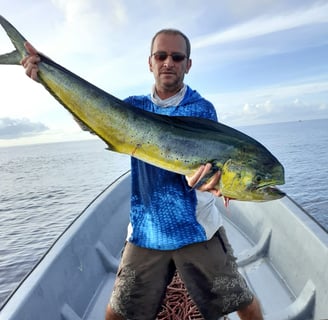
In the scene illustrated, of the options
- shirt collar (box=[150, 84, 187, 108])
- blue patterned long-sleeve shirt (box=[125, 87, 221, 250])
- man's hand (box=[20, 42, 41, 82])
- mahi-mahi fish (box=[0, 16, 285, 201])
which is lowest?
blue patterned long-sleeve shirt (box=[125, 87, 221, 250])

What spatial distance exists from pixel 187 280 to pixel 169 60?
178cm

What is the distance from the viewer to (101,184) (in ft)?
96.3

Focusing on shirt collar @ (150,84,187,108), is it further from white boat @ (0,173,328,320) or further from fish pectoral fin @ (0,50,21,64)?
white boat @ (0,173,328,320)

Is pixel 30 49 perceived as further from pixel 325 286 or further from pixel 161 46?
pixel 325 286

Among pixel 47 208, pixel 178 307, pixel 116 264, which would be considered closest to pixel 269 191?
pixel 178 307

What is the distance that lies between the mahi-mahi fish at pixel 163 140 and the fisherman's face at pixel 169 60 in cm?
57

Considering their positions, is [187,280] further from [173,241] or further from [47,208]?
[47,208]

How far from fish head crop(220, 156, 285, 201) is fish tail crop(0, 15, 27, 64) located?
156 cm

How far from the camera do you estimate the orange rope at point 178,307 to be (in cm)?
415

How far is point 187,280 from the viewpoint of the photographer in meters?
3.14

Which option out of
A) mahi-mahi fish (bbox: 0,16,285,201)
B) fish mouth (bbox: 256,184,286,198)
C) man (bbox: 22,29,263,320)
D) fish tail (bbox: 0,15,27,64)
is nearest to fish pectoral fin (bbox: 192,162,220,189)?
mahi-mahi fish (bbox: 0,16,285,201)

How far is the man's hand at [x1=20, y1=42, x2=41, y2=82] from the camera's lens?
8.28 feet

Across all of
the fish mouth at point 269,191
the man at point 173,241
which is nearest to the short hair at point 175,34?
the man at point 173,241

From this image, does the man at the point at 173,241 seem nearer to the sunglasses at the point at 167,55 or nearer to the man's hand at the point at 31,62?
the sunglasses at the point at 167,55
